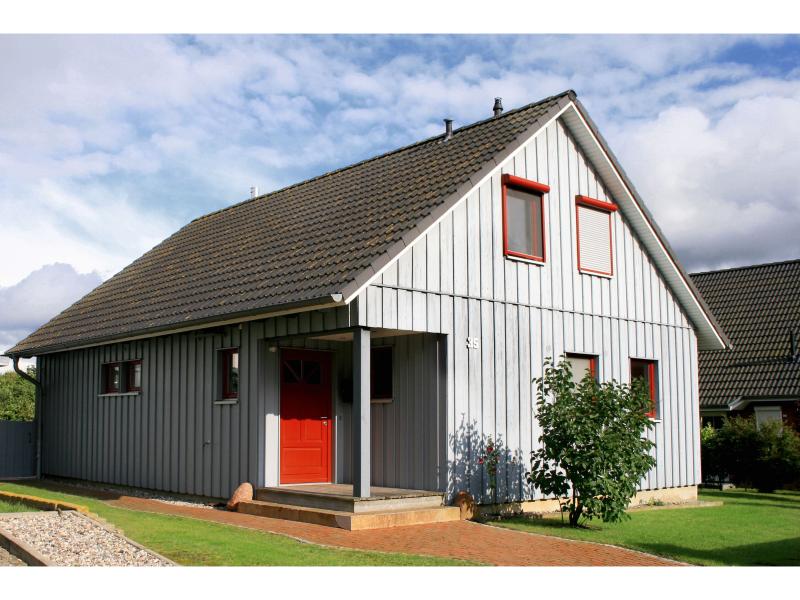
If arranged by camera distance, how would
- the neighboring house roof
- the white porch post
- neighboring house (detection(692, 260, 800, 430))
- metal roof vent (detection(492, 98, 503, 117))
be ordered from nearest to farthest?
the white porch post → the neighboring house roof → metal roof vent (detection(492, 98, 503, 117)) → neighboring house (detection(692, 260, 800, 430))

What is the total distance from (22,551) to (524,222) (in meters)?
10.3

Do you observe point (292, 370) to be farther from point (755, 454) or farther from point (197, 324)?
point (755, 454)

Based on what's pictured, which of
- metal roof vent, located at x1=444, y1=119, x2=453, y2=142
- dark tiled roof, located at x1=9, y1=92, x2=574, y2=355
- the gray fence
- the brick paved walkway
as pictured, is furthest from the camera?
the gray fence

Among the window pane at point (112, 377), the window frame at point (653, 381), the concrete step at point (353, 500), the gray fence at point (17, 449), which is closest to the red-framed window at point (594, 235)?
the window frame at point (653, 381)

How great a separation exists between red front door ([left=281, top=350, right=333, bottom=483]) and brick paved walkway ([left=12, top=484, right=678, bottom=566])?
5.68ft

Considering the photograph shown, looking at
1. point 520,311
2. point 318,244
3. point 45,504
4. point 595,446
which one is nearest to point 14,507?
point 45,504

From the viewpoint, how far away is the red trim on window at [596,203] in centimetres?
1779

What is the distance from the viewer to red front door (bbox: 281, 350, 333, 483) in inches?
631

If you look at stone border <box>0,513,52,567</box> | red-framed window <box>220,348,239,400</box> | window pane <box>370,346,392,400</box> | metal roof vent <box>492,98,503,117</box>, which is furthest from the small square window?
stone border <box>0,513,52,567</box>

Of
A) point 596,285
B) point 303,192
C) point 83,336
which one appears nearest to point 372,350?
point 596,285

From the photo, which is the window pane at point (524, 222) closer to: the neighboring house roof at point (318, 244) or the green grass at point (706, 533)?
the neighboring house roof at point (318, 244)

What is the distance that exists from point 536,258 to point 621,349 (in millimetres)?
3220

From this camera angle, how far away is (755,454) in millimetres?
23578

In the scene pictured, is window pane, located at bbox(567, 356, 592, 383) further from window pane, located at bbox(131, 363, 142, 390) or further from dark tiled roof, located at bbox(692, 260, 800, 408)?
dark tiled roof, located at bbox(692, 260, 800, 408)
